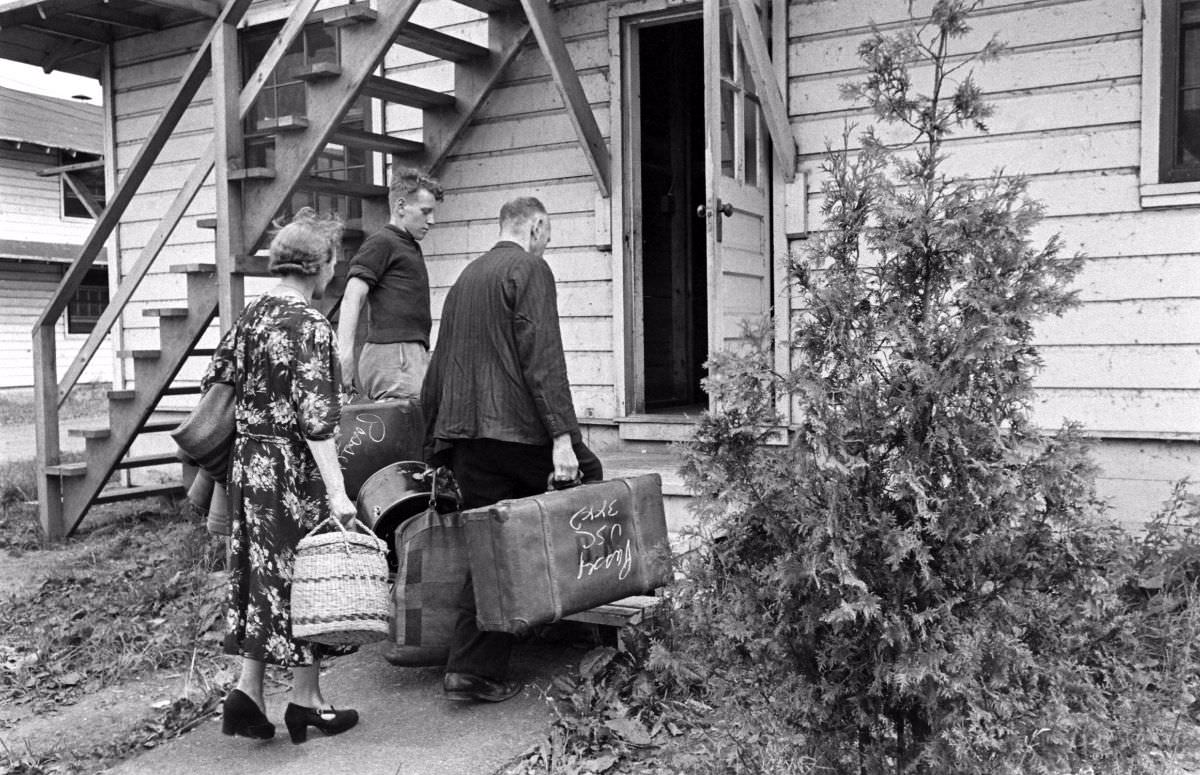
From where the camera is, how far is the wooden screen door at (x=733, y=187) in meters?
5.55

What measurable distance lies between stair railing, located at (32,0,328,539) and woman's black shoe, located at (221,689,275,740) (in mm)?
3076

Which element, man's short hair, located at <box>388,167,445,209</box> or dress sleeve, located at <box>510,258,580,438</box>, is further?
man's short hair, located at <box>388,167,445,209</box>

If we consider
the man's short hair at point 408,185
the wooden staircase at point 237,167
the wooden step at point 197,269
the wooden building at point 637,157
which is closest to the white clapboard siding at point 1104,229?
the wooden building at point 637,157

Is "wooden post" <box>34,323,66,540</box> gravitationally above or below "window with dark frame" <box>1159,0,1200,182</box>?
below

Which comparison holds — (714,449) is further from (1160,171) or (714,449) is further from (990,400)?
(1160,171)

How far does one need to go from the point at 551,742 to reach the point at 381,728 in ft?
2.37

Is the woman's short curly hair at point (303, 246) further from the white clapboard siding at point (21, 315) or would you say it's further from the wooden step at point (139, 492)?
the white clapboard siding at point (21, 315)

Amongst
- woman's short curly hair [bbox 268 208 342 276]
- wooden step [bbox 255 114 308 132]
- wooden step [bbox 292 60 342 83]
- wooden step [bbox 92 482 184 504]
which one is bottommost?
wooden step [bbox 92 482 184 504]

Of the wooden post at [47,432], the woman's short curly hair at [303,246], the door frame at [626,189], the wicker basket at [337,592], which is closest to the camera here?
the wicker basket at [337,592]

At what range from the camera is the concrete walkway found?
3.85 meters

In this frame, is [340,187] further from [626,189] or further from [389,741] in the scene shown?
[389,741]

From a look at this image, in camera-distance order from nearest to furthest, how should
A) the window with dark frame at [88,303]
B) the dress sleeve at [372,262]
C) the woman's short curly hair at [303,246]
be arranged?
the woman's short curly hair at [303,246]
the dress sleeve at [372,262]
the window with dark frame at [88,303]

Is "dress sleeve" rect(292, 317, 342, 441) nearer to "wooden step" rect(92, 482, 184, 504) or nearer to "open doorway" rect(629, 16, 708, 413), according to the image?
"open doorway" rect(629, 16, 708, 413)

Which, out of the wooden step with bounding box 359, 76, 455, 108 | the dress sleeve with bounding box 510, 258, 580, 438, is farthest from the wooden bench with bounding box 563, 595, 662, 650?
the wooden step with bounding box 359, 76, 455, 108
